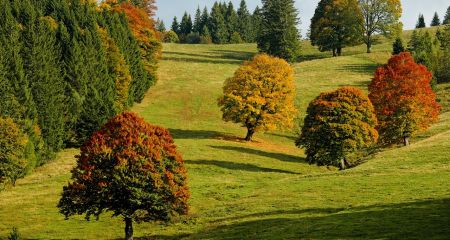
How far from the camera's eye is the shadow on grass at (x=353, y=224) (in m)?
24.0

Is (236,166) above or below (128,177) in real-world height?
below

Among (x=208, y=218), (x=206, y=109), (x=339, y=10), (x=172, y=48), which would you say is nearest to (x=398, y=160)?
(x=208, y=218)

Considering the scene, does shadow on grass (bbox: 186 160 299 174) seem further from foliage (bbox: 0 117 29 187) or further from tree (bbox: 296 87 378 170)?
foliage (bbox: 0 117 29 187)

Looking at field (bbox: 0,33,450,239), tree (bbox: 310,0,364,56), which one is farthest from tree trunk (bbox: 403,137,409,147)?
tree (bbox: 310,0,364,56)

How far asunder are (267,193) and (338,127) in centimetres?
1543

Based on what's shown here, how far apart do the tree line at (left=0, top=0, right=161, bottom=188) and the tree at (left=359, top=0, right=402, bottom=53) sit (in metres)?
65.8

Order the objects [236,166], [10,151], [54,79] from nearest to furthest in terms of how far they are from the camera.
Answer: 1. [10,151]
2. [236,166]
3. [54,79]

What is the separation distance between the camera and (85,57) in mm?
68562

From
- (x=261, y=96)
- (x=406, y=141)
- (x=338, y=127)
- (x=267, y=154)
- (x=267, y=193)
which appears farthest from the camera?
(x=261, y=96)

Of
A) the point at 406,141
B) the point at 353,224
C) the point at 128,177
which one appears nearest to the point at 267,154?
the point at 406,141

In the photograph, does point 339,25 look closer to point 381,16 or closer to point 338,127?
point 381,16

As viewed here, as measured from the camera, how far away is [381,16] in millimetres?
122625

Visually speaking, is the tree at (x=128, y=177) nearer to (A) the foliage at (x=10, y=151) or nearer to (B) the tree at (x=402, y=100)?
(A) the foliage at (x=10, y=151)

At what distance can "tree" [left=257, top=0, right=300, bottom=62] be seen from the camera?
119000 mm
